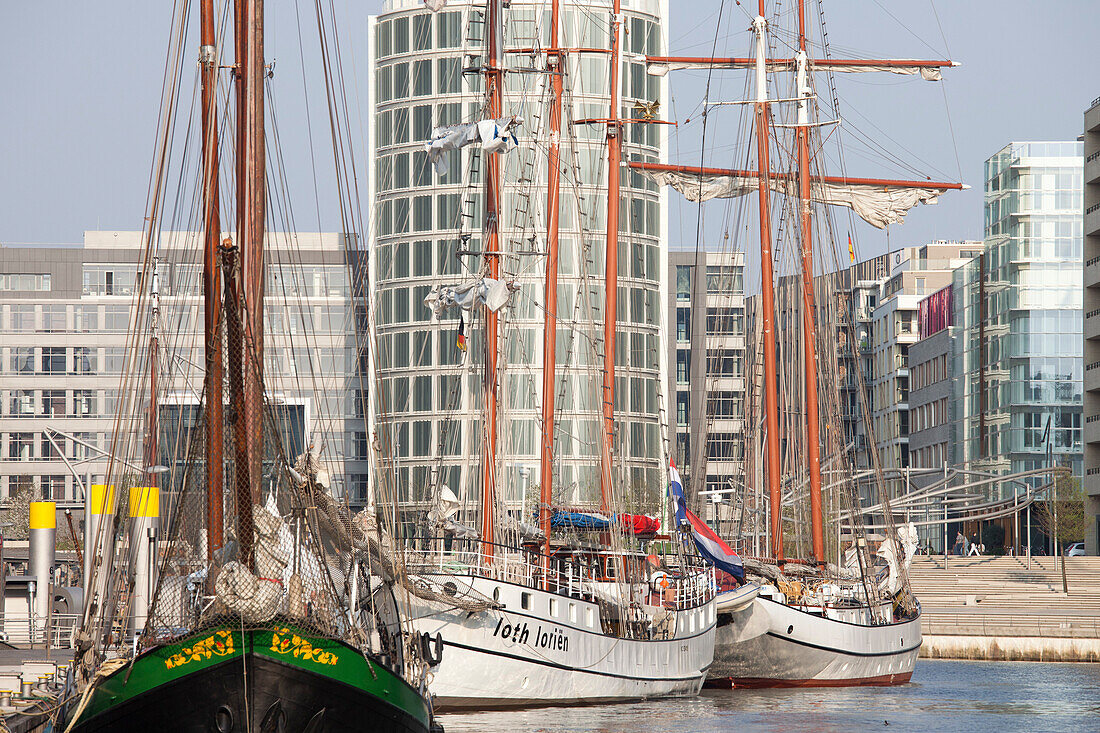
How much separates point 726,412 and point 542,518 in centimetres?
11559

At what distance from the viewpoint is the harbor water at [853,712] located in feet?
117

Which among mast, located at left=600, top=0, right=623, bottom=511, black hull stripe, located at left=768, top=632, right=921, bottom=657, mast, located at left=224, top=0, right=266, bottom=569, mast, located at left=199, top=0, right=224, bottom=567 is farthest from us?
black hull stripe, located at left=768, top=632, right=921, bottom=657

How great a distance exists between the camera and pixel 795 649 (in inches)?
1879

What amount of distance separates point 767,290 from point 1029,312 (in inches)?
3273

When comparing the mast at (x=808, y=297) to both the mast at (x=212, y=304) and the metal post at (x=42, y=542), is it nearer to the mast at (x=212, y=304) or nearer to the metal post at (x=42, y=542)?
the metal post at (x=42, y=542)

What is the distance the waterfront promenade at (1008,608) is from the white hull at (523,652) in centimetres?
2846

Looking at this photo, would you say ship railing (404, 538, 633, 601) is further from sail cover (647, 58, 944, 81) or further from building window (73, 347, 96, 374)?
building window (73, 347, 96, 374)

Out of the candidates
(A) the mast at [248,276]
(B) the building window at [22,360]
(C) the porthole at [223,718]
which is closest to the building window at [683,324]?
(B) the building window at [22,360]

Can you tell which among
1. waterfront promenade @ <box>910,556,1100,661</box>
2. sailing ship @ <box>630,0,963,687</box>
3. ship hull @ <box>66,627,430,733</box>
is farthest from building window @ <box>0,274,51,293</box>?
ship hull @ <box>66,627,430,733</box>

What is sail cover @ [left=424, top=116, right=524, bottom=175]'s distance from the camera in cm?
3906

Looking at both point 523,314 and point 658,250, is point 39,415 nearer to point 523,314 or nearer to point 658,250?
point 523,314

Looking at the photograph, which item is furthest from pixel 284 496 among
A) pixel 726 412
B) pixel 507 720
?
pixel 726 412

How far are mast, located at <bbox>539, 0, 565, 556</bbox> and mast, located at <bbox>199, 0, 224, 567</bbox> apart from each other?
16.9m

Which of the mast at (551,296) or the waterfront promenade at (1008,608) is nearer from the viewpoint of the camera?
the mast at (551,296)
